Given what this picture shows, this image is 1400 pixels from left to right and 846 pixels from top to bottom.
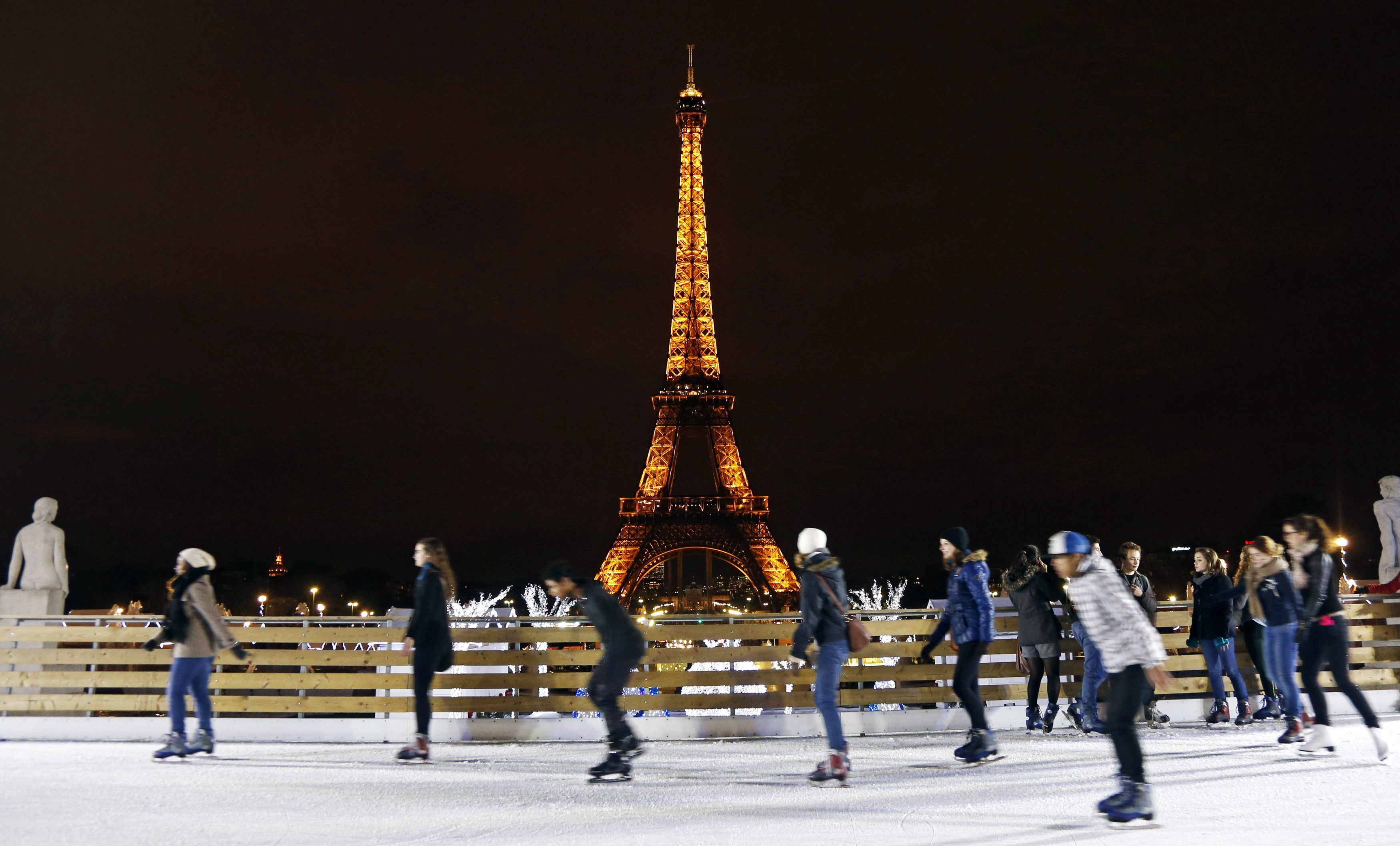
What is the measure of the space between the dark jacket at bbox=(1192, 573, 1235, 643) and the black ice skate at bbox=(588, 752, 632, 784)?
19.0ft

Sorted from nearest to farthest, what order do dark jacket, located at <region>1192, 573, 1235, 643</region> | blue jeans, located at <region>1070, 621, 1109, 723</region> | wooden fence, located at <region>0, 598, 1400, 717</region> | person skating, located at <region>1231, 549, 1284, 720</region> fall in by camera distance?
blue jeans, located at <region>1070, 621, 1109, 723</region>
person skating, located at <region>1231, 549, 1284, 720</region>
dark jacket, located at <region>1192, 573, 1235, 643</region>
wooden fence, located at <region>0, 598, 1400, 717</region>

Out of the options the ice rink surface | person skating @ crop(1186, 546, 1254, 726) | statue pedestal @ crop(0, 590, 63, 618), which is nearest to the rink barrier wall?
statue pedestal @ crop(0, 590, 63, 618)

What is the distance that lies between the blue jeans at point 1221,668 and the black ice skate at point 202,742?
8.80m

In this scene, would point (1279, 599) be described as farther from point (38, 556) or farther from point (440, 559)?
point (38, 556)

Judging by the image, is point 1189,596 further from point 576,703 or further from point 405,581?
point 405,581

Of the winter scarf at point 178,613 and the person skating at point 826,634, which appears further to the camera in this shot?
the winter scarf at point 178,613

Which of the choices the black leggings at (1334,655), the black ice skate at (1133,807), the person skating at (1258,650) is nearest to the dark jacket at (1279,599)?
the black leggings at (1334,655)

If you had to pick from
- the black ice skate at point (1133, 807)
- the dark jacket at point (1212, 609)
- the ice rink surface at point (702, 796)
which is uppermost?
the dark jacket at point (1212, 609)

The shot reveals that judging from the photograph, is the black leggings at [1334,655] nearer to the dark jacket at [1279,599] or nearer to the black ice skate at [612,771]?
the dark jacket at [1279,599]

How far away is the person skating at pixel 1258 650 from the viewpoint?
10.2 meters

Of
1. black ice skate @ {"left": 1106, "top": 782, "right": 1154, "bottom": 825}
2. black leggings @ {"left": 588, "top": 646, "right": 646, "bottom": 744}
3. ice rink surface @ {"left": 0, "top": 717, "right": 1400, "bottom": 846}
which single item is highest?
black leggings @ {"left": 588, "top": 646, "right": 646, "bottom": 744}

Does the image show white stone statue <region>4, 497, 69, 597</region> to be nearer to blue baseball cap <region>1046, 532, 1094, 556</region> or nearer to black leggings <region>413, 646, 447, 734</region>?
black leggings <region>413, 646, 447, 734</region>

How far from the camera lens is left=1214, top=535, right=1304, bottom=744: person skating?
8.48 metres

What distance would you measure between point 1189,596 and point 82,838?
1151cm
